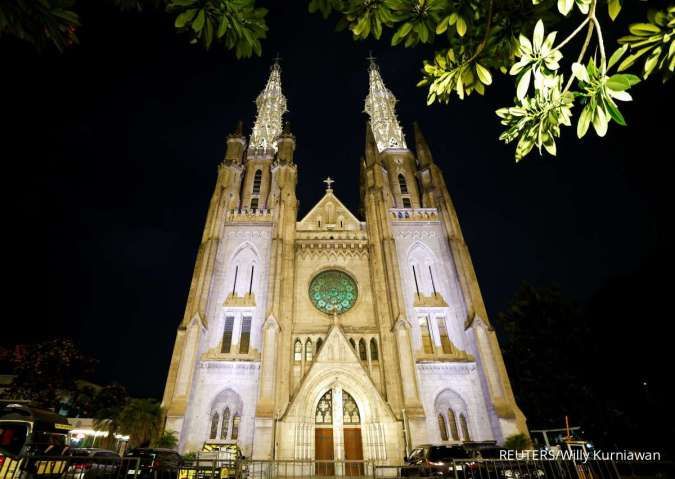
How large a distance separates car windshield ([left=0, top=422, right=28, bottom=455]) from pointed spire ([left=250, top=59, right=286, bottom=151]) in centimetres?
2895

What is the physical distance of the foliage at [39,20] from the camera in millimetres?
2270

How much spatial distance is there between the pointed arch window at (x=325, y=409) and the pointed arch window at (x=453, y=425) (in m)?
7.11

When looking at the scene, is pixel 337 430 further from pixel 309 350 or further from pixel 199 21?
pixel 199 21

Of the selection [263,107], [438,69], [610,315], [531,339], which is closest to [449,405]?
[531,339]

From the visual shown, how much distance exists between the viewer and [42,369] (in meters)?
21.3

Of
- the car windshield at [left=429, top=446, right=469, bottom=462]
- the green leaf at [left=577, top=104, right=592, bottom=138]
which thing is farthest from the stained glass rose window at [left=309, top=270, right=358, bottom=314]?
the green leaf at [left=577, top=104, right=592, bottom=138]

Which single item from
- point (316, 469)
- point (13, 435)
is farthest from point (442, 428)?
point (13, 435)

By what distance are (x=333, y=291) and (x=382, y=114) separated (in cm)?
2527

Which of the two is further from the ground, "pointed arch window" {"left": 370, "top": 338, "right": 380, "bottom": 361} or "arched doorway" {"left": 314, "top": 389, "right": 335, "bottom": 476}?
"pointed arch window" {"left": 370, "top": 338, "right": 380, "bottom": 361}

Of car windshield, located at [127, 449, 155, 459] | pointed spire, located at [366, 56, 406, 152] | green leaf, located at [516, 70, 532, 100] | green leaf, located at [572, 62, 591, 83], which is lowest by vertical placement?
car windshield, located at [127, 449, 155, 459]

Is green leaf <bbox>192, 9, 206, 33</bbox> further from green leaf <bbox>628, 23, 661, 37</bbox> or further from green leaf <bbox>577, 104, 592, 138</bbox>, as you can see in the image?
green leaf <bbox>628, 23, 661, 37</bbox>

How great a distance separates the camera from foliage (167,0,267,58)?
2525mm

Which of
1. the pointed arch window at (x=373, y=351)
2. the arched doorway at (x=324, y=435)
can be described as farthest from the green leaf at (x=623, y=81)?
the pointed arch window at (x=373, y=351)

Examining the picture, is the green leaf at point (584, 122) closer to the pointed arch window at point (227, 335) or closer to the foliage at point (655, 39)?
the foliage at point (655, 39)
